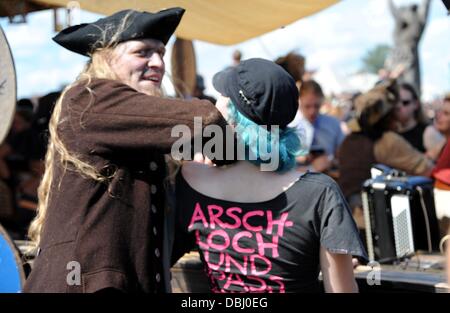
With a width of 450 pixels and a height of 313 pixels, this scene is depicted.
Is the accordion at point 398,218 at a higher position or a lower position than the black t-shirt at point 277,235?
lower

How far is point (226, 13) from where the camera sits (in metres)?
3.40

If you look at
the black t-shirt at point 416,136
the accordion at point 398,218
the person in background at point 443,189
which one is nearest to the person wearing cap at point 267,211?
the accordion at point 398,218

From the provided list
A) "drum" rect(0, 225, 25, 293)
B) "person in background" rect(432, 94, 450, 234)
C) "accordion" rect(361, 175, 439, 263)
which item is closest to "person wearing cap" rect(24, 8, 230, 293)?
"drum" rect(0, 225, 25, 293)

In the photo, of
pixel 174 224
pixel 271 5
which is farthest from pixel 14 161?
pixel 174 224

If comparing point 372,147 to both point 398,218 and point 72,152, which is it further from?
point 72,152

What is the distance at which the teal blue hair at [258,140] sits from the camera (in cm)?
194

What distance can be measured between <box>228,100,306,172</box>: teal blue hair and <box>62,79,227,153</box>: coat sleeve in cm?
10

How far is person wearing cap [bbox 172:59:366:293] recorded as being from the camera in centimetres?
188

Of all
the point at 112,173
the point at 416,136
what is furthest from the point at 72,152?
the point at 416,136

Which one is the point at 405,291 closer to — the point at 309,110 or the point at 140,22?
the point at 140,22

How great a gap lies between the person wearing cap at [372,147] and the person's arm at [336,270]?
9.25 ft

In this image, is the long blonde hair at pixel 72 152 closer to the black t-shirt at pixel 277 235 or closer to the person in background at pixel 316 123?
the black t-shirt at pixel 277 235

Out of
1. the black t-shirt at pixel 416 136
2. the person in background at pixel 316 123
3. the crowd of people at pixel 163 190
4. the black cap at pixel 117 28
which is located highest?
the black cap at pixel 117 28

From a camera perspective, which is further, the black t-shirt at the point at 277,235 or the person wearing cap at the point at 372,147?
the person wearing cap at the point at 372,147
